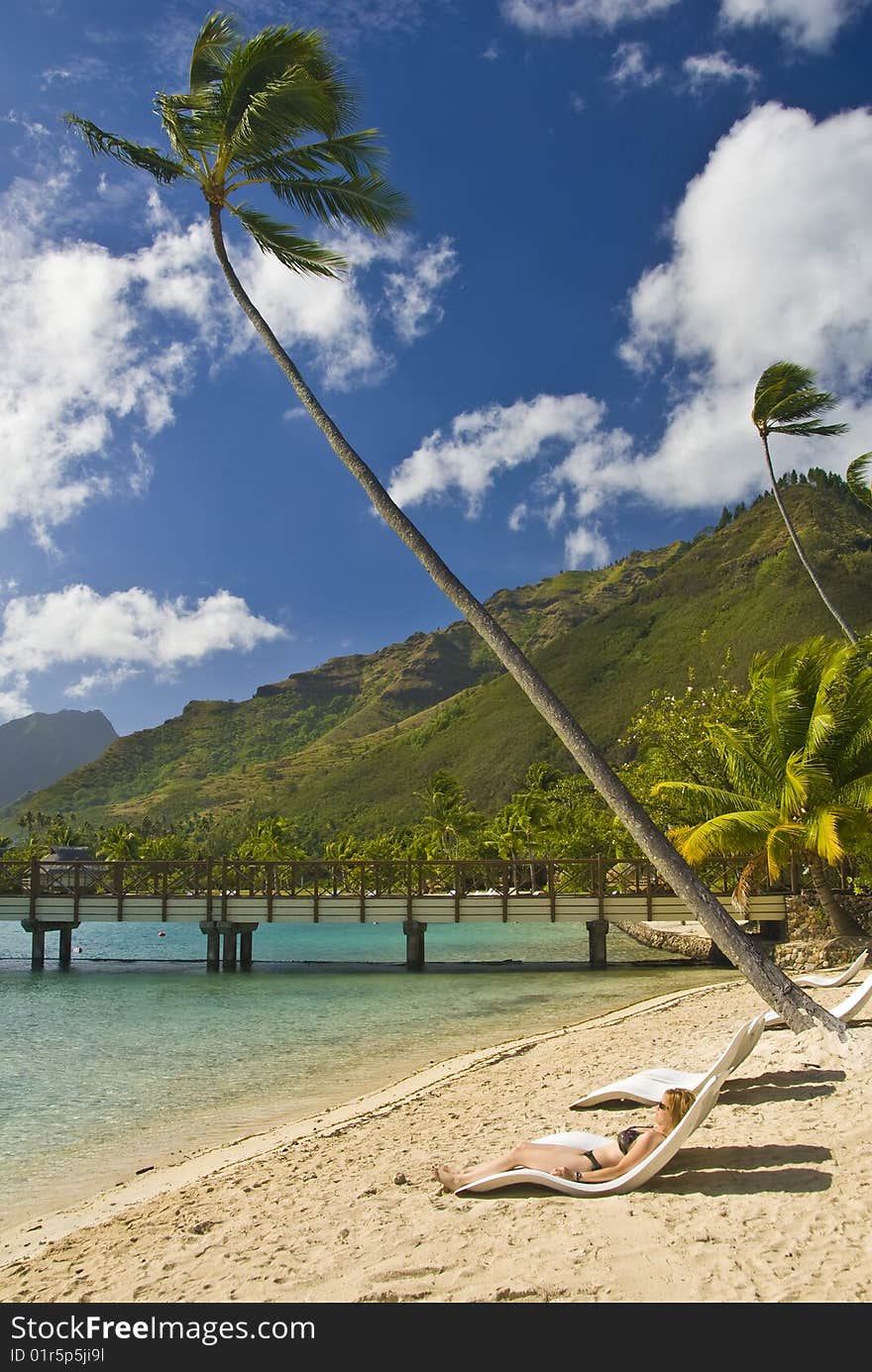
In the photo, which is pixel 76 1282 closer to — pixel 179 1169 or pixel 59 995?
pixel 179 1169

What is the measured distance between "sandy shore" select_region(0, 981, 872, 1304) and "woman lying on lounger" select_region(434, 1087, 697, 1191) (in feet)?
0.50

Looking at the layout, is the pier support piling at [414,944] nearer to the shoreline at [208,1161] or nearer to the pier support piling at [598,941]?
the pier support piling at [598,941]

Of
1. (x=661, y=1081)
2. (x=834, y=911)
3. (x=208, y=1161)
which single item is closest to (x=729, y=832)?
(x=834, y=911)

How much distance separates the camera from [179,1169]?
7.71 meters

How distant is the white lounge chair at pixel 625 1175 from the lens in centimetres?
518

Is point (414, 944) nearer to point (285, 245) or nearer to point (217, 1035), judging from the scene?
point (217, 1035)

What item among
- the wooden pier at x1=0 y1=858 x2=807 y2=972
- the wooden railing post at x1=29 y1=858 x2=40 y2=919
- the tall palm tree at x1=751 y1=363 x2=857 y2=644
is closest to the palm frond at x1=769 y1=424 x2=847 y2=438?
the tall palm tree at x1=751 y1=363 x2=857 y2=644

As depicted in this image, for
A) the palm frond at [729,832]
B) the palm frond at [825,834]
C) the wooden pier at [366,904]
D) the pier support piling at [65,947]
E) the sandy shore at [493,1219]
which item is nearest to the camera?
the sandy shore at [493,1219]

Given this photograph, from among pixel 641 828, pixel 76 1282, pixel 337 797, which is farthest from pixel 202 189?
pixel 337 797

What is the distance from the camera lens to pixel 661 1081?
7.41 meters

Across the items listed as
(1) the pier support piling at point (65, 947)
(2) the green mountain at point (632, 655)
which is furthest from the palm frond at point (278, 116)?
(2) the green mountain at point (632, 655)

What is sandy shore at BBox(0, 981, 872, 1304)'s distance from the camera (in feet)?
13.7

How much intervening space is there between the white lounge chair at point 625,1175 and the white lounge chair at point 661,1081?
2.94 ft
